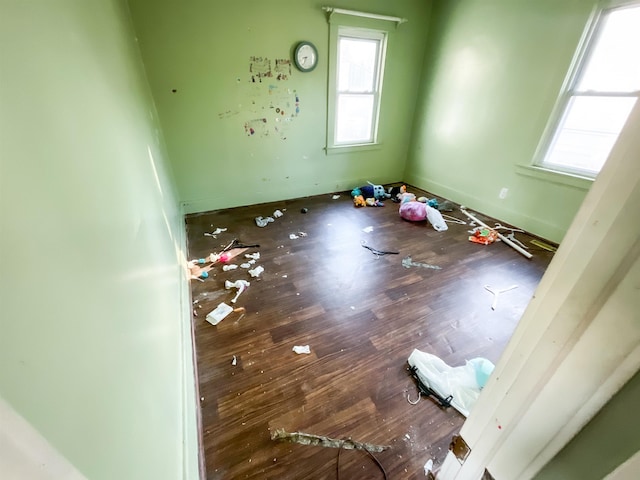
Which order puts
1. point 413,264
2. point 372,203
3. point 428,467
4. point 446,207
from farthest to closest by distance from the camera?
point 372,203
point 446,207
point 413,264
point 428,467

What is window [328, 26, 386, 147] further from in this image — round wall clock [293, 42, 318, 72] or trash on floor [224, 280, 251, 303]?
trash on floor [224, 280, 251, 303]

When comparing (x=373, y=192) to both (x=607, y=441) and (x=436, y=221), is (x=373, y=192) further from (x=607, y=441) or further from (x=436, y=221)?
(x=607, y=441)

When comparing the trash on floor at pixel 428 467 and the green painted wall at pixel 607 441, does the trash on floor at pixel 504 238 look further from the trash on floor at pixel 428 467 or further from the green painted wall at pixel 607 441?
the green painted wall at pixel 607 441

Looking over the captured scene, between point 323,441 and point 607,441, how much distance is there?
1.09 m

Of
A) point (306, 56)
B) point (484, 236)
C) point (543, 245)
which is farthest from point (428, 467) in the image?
point (306, 56)

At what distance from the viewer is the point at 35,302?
38cm


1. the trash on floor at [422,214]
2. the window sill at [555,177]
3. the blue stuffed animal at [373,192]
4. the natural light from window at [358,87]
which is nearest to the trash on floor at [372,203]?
the blue stuffed animal at [373,192]

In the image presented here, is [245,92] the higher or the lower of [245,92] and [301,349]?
the higher

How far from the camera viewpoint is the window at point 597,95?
210cm

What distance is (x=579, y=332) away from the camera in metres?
0.42

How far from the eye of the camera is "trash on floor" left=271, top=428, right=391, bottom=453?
1182mm

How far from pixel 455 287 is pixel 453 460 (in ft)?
4.83

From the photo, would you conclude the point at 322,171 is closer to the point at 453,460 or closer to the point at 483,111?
the point at 483,111

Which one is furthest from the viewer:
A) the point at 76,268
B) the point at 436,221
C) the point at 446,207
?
the point at 446,207
